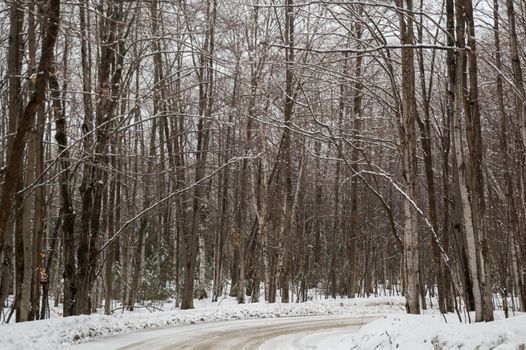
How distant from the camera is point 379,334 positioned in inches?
345

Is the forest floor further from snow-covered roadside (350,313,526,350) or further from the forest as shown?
the forest

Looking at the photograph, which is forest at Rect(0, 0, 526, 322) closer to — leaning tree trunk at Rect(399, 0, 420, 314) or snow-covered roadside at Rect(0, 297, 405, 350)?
leaning tree trunk at Rect(399, 0, 420, 314)

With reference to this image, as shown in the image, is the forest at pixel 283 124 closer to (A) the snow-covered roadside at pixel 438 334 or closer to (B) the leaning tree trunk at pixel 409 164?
(B) the leaning tree trunk at pixel 409 164

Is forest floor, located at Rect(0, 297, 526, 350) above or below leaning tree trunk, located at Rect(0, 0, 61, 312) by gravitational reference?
below

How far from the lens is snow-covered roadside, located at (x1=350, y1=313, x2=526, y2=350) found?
5.63m

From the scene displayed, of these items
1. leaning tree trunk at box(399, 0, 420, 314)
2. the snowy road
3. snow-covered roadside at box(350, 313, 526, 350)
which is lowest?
the snowy road

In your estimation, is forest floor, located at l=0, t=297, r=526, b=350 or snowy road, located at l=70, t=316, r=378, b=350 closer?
forest floor, located at l=0, t=297, r=526, b=350

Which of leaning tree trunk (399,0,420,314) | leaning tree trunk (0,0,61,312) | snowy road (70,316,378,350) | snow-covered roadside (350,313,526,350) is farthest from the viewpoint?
snowy road (70,316,378,350)

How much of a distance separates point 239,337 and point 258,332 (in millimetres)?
1178

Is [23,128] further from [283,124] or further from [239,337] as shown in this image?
[239,337]

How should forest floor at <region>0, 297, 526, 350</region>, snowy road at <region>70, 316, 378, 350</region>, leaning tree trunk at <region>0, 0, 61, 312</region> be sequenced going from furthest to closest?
snowy road at <region>70, 316, 378, 350</region> → leaning tree trunk at <region>0, 0, 61, 312</region> → forest floor at <region>0, 297, 526, 350</region>

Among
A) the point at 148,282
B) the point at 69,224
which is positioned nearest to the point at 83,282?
the point at 69,224

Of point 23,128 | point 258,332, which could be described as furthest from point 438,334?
point 258,332

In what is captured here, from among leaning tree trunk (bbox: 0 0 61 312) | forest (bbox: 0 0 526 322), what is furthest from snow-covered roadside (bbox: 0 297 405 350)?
leaning tree trunk (bbox: 0 0 61 312)
